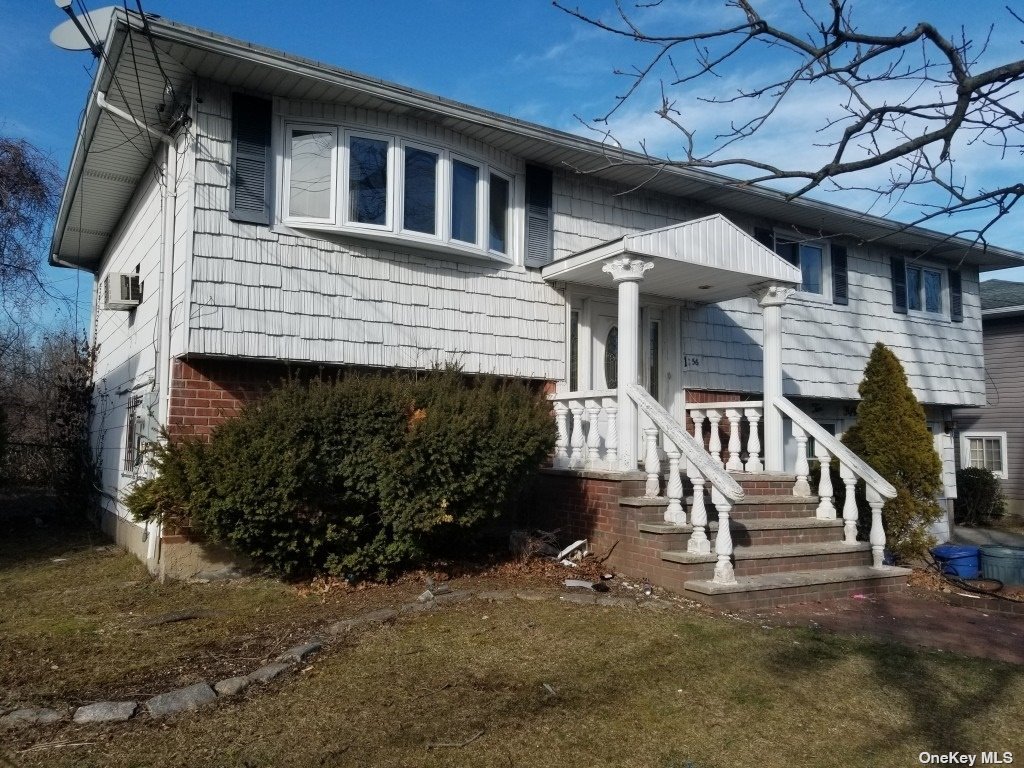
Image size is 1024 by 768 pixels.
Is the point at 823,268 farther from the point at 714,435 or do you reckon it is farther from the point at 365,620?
the point at 365,620

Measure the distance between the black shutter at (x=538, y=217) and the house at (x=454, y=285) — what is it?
2 centimetres

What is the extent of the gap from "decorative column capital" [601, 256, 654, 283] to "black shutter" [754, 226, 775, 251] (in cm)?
405

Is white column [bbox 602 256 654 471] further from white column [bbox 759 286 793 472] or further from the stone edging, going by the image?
the stone edging

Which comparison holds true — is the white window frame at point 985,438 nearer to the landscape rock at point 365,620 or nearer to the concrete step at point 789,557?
the concrete step at point 789,557

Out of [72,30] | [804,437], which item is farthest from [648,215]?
[72,30]

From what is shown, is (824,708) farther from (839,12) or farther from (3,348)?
(3,348)

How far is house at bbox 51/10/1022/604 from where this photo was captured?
293 inches

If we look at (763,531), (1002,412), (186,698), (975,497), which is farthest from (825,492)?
(1002,412)

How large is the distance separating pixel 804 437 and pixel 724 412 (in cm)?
164

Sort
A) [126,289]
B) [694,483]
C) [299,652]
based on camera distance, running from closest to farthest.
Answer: [299,652] → [694,483] → [126,289]

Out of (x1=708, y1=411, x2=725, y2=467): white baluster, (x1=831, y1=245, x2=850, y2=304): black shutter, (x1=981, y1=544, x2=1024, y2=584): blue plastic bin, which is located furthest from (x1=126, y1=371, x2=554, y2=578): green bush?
(x1=831, y1=245, x2=850, y2=304): black shutter

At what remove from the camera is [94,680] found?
4.69m

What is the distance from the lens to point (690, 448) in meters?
7.36

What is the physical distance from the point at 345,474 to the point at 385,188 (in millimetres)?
3353
